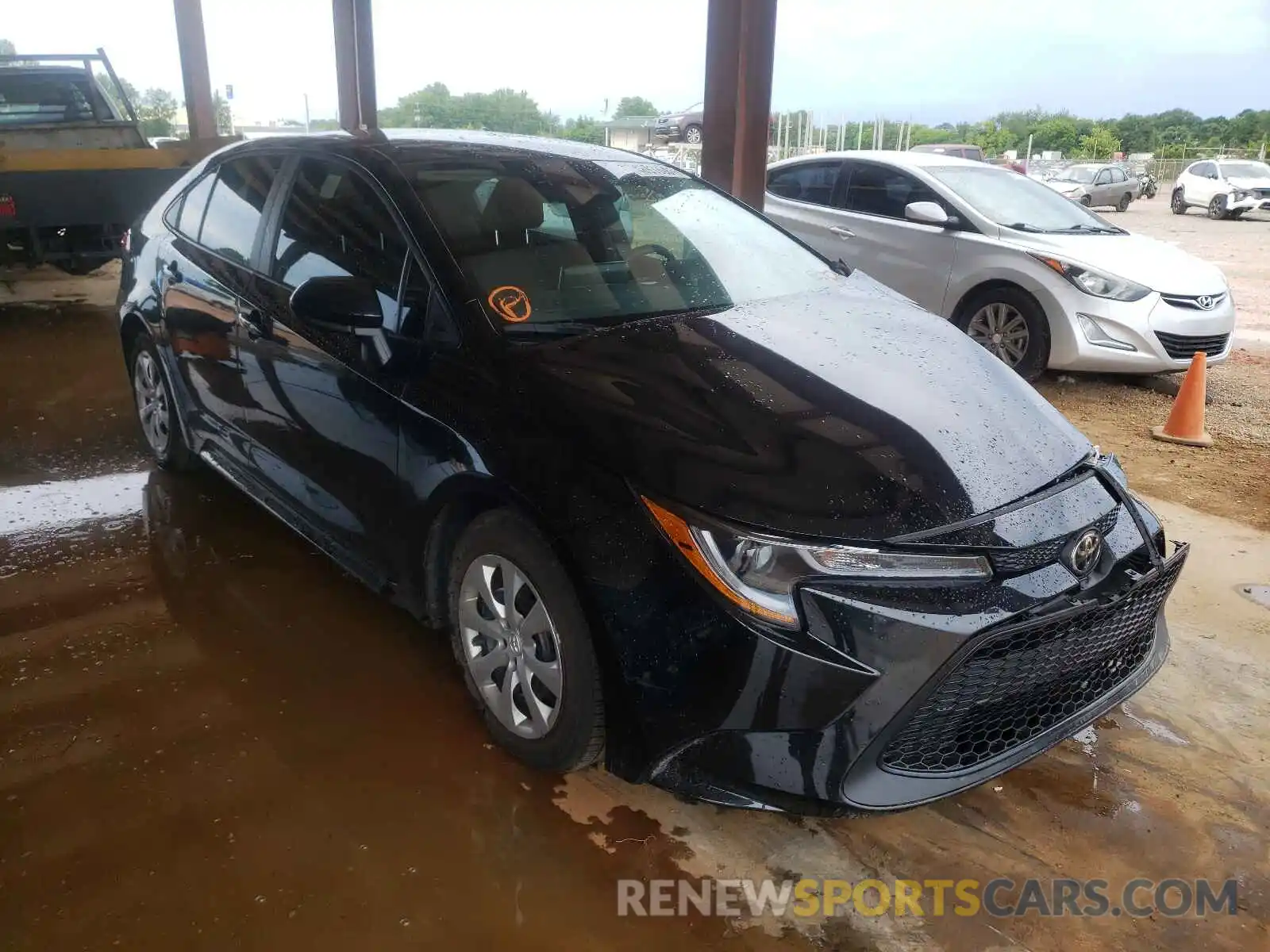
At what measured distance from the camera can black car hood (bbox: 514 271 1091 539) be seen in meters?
1.96

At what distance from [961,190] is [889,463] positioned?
17.4 ft

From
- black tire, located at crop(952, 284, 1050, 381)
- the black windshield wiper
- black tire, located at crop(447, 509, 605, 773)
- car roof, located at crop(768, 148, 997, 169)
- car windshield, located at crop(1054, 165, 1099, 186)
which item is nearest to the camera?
black tire, located at crop(447, 509, 605, 773)

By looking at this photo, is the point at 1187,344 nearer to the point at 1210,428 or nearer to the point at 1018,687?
the point at 1210,428

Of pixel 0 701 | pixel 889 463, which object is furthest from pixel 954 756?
pixel 0 701

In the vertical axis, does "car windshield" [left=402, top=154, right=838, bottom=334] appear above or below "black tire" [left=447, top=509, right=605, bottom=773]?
above

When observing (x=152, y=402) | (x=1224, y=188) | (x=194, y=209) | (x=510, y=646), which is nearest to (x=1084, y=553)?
(x=510, y=646)

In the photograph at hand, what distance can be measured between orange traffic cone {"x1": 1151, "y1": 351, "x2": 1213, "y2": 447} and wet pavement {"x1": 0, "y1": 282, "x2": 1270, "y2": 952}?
84.2 inches

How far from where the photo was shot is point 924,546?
1.92 metres

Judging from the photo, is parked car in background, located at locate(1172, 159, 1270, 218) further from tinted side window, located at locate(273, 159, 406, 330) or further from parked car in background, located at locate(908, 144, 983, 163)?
tinted side window, located at locate(273, 159, 406, 330)

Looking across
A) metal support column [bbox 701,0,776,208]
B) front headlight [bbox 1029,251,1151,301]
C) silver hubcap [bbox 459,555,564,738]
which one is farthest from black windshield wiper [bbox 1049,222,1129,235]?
silver hubcap [bbox 459,555,564,738]

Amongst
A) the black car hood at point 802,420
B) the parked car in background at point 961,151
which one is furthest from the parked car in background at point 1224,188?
the black car hood at point 802,420

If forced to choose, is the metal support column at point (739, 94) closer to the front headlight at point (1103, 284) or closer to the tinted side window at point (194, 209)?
the front headlight at point (1103, 284)

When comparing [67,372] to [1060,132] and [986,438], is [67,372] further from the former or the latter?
[1060,132]

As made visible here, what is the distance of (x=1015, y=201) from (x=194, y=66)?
9.29 metres
